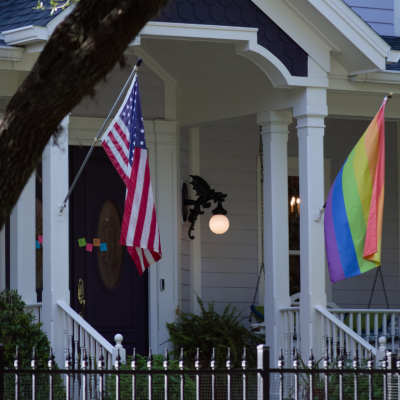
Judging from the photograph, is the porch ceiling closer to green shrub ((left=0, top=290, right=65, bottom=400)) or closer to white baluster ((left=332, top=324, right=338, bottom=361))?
white baluster ((left=332, top=324, right=338, bottom=361))

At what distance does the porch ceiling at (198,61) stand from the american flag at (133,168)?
1.82 metres

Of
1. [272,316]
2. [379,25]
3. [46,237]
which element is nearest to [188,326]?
[272,316]

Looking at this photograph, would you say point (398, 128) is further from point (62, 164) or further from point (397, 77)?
point (62, 164)

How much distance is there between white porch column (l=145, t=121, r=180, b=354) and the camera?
948cm

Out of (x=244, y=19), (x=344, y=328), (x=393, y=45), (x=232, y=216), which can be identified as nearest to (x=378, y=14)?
(x=393, y=45)

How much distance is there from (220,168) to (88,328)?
3.82 meters

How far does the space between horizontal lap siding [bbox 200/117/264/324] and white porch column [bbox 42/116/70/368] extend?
9.83 feet

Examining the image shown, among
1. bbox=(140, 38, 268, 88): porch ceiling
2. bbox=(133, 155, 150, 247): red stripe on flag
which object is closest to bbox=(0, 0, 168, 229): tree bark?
bbox=(133, 155, 150, 247): red stripe on flag

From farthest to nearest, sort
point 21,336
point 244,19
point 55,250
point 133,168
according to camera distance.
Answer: point 244,19
point 55,250
point 21,336
point 133,168

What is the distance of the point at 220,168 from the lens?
34.6ft

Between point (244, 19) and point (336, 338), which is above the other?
point (244, 19)

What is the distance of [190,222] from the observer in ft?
33.2

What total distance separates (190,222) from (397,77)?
318 centimetres

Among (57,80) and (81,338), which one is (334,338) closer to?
(81,338)
